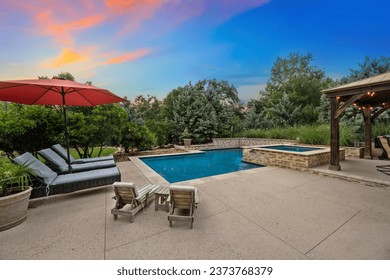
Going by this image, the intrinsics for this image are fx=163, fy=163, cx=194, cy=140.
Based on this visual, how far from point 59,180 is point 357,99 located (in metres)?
8.90

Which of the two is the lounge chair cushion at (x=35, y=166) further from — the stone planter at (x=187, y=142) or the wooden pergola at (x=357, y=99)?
the stone planter at (x=187, y=142)

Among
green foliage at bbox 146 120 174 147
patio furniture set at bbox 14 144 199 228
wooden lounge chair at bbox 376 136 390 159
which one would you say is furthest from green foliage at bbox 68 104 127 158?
wooden lounge chair at bbox 376 136 390 159

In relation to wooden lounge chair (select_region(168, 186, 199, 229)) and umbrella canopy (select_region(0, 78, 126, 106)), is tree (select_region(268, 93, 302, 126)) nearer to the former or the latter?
umbrella canopy (select_region(0, 78, 126, 106))

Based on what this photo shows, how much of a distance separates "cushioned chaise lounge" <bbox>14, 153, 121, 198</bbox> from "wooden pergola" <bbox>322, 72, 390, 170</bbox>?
6843mm

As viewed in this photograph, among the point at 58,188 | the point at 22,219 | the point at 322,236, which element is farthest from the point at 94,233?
the point at 322,236

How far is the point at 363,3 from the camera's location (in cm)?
788

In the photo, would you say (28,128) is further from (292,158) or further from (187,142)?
(187,142)

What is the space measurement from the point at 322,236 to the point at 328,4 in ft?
36.0

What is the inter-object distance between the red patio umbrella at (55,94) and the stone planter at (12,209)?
2.04m

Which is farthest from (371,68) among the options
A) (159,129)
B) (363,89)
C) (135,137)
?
(135,137)

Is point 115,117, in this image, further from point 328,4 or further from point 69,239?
point 328,4

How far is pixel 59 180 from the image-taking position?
3.62 meters
